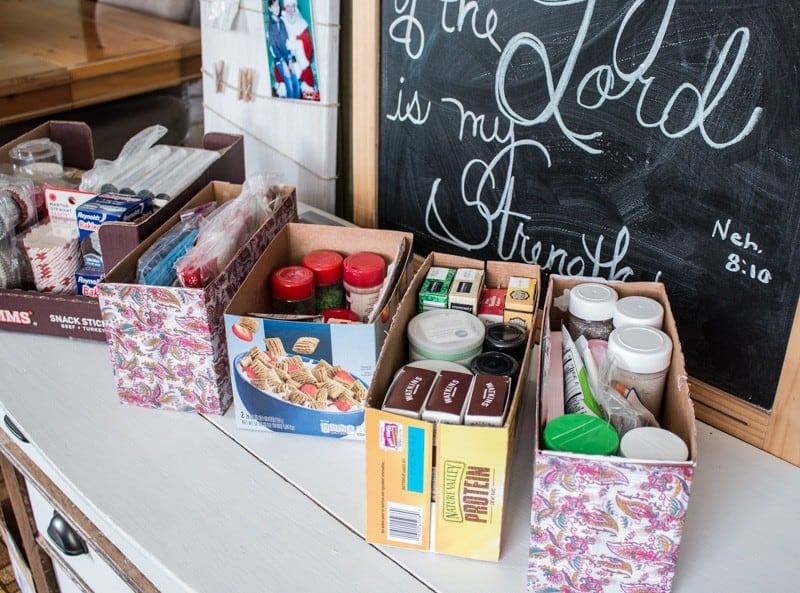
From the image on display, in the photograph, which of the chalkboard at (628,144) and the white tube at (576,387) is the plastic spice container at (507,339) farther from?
the chalkboard at (628,144)

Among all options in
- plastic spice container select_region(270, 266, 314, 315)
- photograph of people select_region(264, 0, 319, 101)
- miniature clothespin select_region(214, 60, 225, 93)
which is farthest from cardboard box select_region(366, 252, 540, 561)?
miniature clothespin select_region(214, 60, 225, 93)

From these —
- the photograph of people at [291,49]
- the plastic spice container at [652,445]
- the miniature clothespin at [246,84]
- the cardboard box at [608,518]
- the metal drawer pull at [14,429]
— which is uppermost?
the photograph of people at [291,49]

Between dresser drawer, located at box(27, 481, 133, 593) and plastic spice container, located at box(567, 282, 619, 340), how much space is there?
0.60 m

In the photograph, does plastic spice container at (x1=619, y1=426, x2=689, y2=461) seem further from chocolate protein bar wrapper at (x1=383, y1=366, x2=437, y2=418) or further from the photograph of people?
the photograph of people

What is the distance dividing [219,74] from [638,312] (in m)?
0.87

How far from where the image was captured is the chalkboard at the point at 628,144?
808mm

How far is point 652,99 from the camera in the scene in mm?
872

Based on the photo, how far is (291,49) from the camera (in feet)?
4.04

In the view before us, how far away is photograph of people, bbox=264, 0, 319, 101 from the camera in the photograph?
121cm

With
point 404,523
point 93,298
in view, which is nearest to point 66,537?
point 93,298

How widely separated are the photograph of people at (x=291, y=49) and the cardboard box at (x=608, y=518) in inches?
29.0

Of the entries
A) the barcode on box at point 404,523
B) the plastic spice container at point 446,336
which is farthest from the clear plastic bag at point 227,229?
the barcode on box at point 404,523

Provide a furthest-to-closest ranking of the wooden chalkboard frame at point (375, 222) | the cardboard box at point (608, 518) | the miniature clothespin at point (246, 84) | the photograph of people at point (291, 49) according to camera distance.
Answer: the miniature clothespin at point (246, 84) → the photograph of people at point (291, 49) → the wooden chalkboard frame at point (375, 222) → the cardboard box at point (608, 518)

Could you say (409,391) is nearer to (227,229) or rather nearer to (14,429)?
(227,229)
